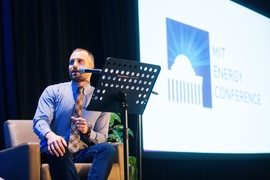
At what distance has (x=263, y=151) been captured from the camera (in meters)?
5.50

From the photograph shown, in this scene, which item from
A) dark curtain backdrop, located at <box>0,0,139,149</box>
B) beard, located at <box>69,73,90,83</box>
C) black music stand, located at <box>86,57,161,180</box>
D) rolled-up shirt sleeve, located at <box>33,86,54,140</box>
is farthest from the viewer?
dark curtain backdrop, located at <box>0,0,139,149</box>

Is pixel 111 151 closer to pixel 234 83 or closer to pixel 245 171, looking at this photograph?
pixel 234 83

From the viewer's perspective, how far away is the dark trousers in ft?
9.12

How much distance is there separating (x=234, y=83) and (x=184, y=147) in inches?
44.0

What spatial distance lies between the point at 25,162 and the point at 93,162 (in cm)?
40

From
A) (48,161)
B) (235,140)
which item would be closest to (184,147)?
(235,140)

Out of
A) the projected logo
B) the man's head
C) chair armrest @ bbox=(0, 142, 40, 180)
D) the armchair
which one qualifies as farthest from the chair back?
the projected logo

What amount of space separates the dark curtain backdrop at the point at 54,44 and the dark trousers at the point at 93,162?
40.9 inches

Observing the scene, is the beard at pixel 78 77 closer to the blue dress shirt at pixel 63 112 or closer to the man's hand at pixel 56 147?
the blue dress shirt at pixel 63 112

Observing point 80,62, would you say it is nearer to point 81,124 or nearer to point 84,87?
point 84,87

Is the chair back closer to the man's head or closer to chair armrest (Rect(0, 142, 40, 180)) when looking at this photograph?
chair armrest (Rect(0, 142, 40, 180))

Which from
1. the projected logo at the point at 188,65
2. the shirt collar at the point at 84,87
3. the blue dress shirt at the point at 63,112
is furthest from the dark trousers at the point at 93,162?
the projected logo at the point at 188,65

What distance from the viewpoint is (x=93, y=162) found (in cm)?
291

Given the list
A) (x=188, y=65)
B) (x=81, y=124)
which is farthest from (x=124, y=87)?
(x=188, y=65)
